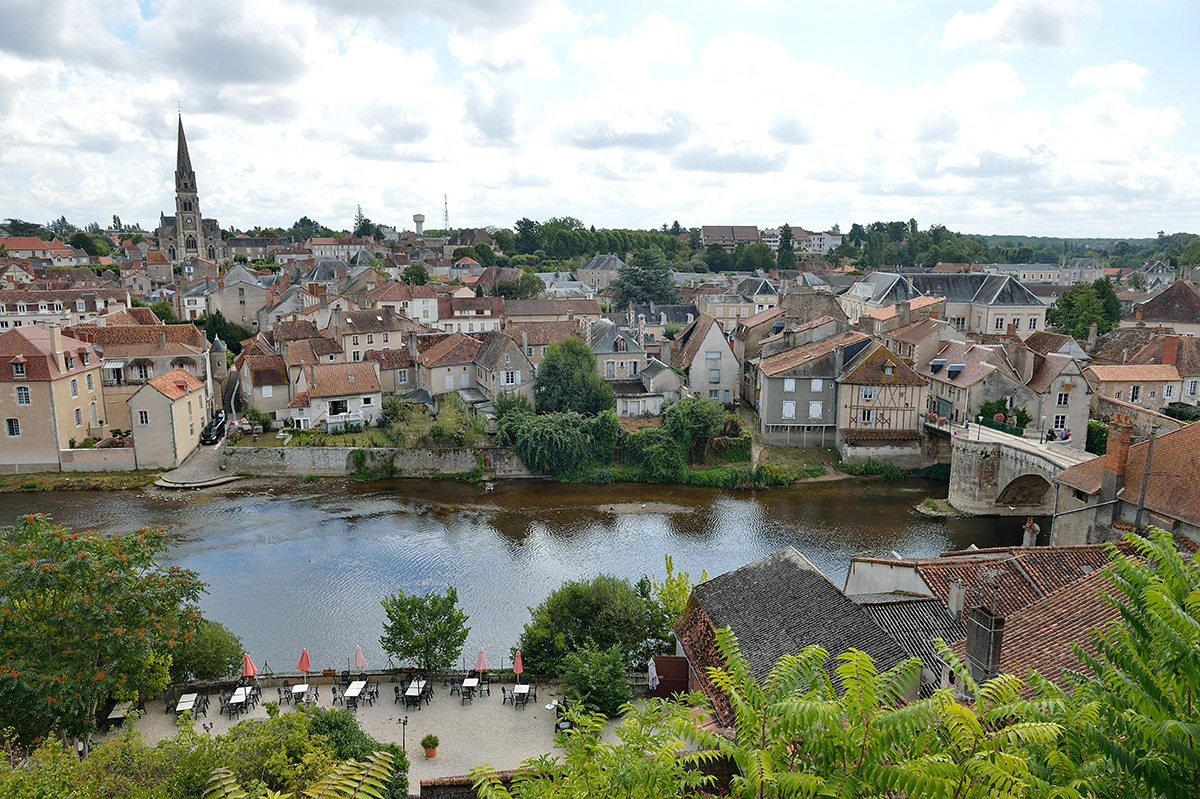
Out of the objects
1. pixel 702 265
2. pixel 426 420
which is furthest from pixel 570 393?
Result: pixel 702 265

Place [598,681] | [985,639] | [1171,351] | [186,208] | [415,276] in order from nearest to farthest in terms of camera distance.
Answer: [985,639], [598,681], [1171,351], [415,276], [186,208]

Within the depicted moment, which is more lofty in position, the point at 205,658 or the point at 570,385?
the point at 570,385

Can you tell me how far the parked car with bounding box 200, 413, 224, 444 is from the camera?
4216cm

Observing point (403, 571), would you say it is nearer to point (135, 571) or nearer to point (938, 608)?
point (135, 571)

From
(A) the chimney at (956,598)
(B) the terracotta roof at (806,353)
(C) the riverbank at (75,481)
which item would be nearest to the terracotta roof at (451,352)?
(C) the riverbank at (75,481)

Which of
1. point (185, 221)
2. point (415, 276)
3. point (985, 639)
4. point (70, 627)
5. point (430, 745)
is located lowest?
point (430, 745)

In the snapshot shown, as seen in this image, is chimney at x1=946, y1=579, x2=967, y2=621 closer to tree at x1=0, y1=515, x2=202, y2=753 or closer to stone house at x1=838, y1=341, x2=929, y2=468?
tree at x1=0, y1=515, x2=202, y2=753

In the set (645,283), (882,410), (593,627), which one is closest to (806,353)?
(882,410)

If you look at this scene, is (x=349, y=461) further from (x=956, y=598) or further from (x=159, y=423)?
(x=956, y=598)

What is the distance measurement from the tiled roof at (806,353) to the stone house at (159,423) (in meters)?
30.2

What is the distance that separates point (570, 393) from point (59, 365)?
24.9 meters

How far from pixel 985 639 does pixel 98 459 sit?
40374 mm

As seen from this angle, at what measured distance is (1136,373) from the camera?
128 ft

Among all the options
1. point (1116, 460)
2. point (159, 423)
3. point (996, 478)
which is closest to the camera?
point (1116, 460)
